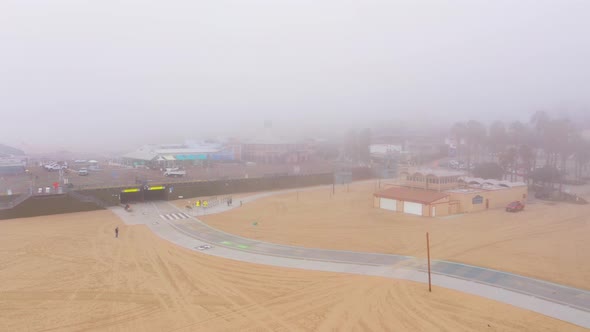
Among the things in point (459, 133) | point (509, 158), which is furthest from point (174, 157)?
point (459, 133)

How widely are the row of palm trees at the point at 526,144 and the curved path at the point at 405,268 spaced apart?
32.4 metres

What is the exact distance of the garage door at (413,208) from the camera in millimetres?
25398

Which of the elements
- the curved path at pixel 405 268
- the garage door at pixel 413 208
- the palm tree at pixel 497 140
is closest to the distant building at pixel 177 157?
the curved path at pixel 405 268

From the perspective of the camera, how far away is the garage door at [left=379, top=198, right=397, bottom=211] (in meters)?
27.3

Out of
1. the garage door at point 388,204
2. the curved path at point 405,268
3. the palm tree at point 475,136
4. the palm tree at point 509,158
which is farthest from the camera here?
the palm tree at point 475,136

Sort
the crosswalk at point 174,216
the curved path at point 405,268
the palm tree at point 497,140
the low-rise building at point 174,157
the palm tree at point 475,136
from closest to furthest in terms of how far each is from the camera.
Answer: the curved path at point 405,268, the crosswalk at point 174,216, the low-rise building at point 174,157, the palm tree at point 497,140, the palm tree at point 475,136

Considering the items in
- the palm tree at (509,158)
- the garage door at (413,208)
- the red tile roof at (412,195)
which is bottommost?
the garage door at (413,208)

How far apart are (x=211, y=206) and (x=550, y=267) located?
22.2 metres

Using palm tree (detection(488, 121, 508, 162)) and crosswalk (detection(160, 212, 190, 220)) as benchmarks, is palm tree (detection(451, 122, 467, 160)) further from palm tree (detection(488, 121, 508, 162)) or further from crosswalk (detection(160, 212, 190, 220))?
crosswalk (detection(160, 212, 190, 220))

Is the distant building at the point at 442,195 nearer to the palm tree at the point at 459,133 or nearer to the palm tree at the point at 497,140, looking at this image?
the palm tree at the point at 497,140

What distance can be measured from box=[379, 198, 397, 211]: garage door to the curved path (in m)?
11.6

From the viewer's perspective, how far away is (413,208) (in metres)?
25.8

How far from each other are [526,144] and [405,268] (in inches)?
1544

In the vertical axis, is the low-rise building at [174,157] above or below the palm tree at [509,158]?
above
